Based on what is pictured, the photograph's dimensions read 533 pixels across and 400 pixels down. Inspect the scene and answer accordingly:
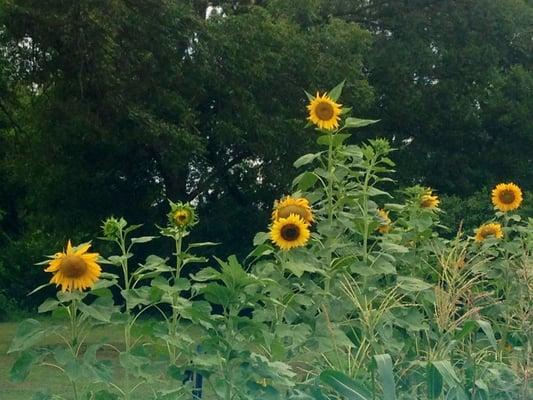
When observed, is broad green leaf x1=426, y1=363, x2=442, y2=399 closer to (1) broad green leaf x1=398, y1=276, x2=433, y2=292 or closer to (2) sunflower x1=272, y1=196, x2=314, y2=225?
(1) broad green leaf x1=398, y1=276, x2=433, y2=292

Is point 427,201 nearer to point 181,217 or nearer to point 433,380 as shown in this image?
point 433,380

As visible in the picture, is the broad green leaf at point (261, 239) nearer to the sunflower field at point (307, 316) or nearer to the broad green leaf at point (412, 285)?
the sunflower field at point (307, 316)

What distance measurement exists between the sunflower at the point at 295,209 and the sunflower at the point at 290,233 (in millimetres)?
107

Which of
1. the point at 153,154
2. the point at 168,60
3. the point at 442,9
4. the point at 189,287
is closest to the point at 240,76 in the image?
the point at 168,60

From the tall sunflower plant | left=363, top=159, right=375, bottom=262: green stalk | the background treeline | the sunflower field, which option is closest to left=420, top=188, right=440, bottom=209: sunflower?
the sunflower field

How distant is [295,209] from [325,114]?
0.71m

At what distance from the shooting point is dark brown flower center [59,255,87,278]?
4.71m

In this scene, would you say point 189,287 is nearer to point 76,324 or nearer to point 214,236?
point 76,324

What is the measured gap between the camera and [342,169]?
607 cm

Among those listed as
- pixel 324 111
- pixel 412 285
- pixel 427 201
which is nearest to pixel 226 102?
pixel 427 201

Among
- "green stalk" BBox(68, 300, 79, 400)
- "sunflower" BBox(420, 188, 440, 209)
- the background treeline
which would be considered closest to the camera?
"green stalk" BBox(68, 300, 79, 400)

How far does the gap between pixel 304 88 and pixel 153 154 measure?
2.93m

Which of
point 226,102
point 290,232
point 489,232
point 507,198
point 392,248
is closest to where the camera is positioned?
point 290,232

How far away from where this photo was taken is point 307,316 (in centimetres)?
562
